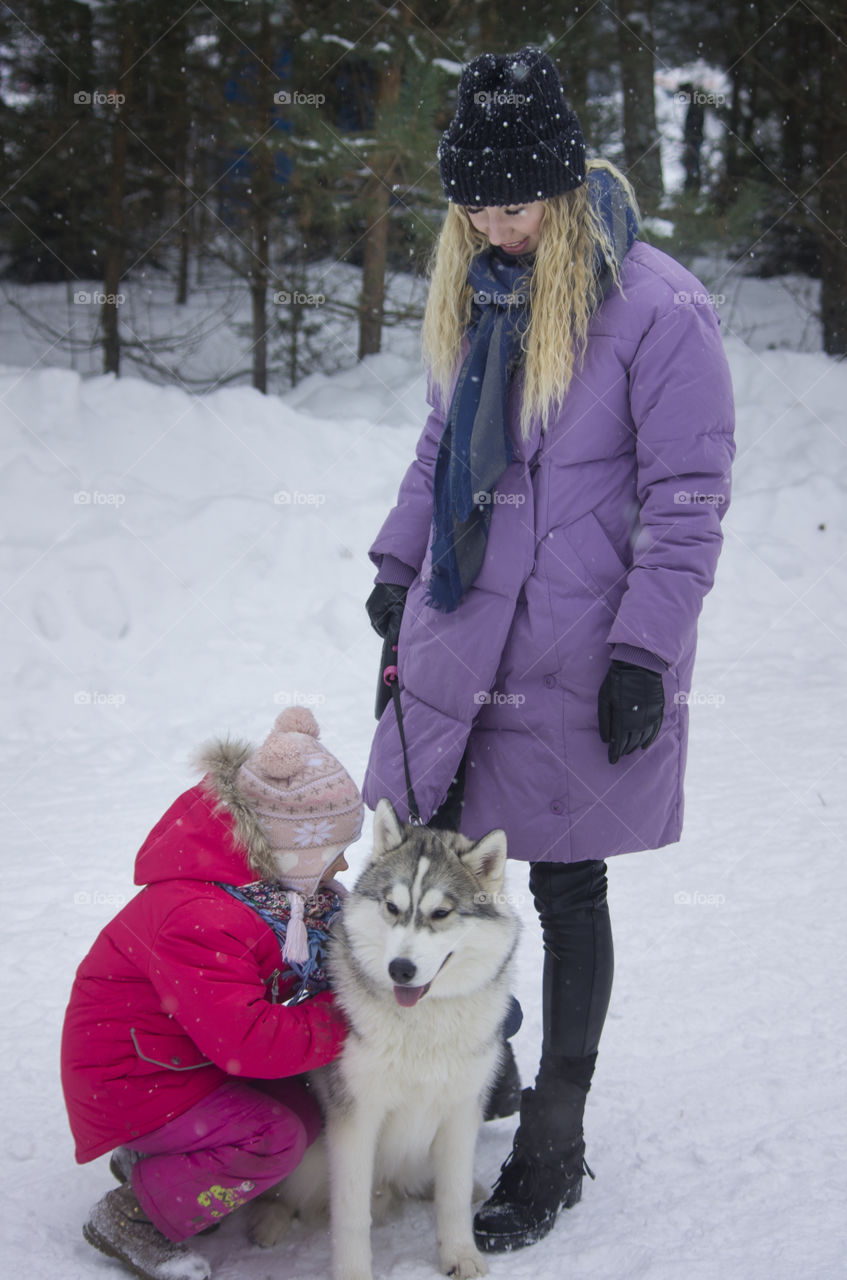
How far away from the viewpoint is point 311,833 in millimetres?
2553

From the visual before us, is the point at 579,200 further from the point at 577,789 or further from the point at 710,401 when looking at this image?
the point at 577,789

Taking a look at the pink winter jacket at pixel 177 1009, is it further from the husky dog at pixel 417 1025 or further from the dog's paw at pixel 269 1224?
the dog's paw at pixel 269 1224

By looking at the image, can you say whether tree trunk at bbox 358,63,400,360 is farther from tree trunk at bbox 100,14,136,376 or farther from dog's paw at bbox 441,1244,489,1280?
dog's paw at bbox 441,1244,489,1280

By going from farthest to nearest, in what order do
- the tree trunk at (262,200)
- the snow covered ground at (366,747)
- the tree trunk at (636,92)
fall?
the tree trunk at (636,92)
the tree trunk at (262,200)
the snow covered ground at (366,747)

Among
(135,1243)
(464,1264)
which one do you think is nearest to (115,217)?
(135,1243)

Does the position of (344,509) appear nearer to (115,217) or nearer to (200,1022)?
(115,217)

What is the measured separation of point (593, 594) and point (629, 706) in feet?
0.87

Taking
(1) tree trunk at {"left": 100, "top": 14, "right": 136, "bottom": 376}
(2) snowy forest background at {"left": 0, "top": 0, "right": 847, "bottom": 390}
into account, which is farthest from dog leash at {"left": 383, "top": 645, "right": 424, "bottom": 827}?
(1) tree trunk at {"left": 100, "top": 14, "right": 136, "bottom": 376}

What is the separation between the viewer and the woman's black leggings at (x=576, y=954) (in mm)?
2508

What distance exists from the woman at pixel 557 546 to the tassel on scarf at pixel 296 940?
35cm

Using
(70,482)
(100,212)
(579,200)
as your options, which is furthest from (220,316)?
(579,200)

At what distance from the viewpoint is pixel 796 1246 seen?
237cm

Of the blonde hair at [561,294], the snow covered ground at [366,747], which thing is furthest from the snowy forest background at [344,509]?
the blonde hair at [561,294]

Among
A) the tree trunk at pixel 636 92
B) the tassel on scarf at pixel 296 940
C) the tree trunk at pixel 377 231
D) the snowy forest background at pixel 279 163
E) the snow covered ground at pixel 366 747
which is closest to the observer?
the tassel on scarf at pixel 296 940
